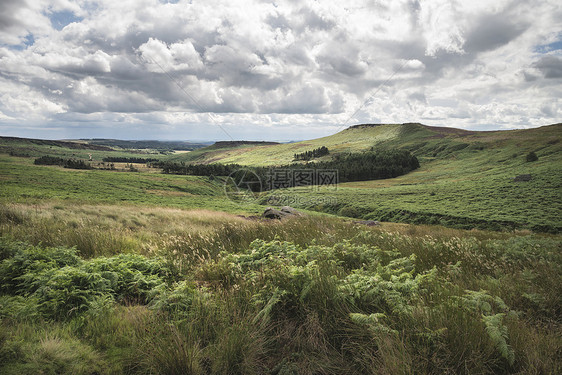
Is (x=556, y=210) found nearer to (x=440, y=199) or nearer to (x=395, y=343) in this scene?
(x=440, y=199)

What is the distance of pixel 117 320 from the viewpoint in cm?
333

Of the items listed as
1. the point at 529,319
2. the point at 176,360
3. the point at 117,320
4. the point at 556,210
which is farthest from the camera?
the point at 556,210

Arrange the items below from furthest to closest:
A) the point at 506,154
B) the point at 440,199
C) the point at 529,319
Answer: the point at 506,154 < the point at 440,199 < the point at 529,319

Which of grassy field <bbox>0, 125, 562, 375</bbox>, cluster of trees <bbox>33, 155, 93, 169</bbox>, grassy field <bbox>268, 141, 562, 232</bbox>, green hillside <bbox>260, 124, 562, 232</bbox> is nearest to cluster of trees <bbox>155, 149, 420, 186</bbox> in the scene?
green hillside <bbox>260, 124, 562, 232</bbox>

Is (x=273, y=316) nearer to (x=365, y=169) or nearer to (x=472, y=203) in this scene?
(x=472, y=203)

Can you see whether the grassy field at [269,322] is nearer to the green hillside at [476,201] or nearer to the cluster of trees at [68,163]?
the green hillside at [476,201]

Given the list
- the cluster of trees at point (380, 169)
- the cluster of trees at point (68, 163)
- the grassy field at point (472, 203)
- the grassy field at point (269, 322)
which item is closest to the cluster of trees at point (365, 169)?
the cluster of trees at point (380, 169)

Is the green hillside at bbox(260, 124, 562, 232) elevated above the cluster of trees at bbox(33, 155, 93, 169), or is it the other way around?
the cluster of trees at bbox(33, 155, 93, 169)

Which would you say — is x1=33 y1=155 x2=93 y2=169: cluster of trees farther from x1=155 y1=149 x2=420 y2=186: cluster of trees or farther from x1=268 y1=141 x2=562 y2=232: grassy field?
x1=268 y1=141 x2=562 y2=232: grassy field

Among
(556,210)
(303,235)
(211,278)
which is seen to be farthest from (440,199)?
(211,278)

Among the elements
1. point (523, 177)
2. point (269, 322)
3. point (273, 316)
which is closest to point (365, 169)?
point (523, 177)

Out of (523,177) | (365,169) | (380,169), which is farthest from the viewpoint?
(380,169)

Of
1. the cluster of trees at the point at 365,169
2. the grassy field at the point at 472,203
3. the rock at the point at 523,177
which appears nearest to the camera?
the grassy field at the point at 472,203

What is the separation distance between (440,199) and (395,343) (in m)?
75.6
